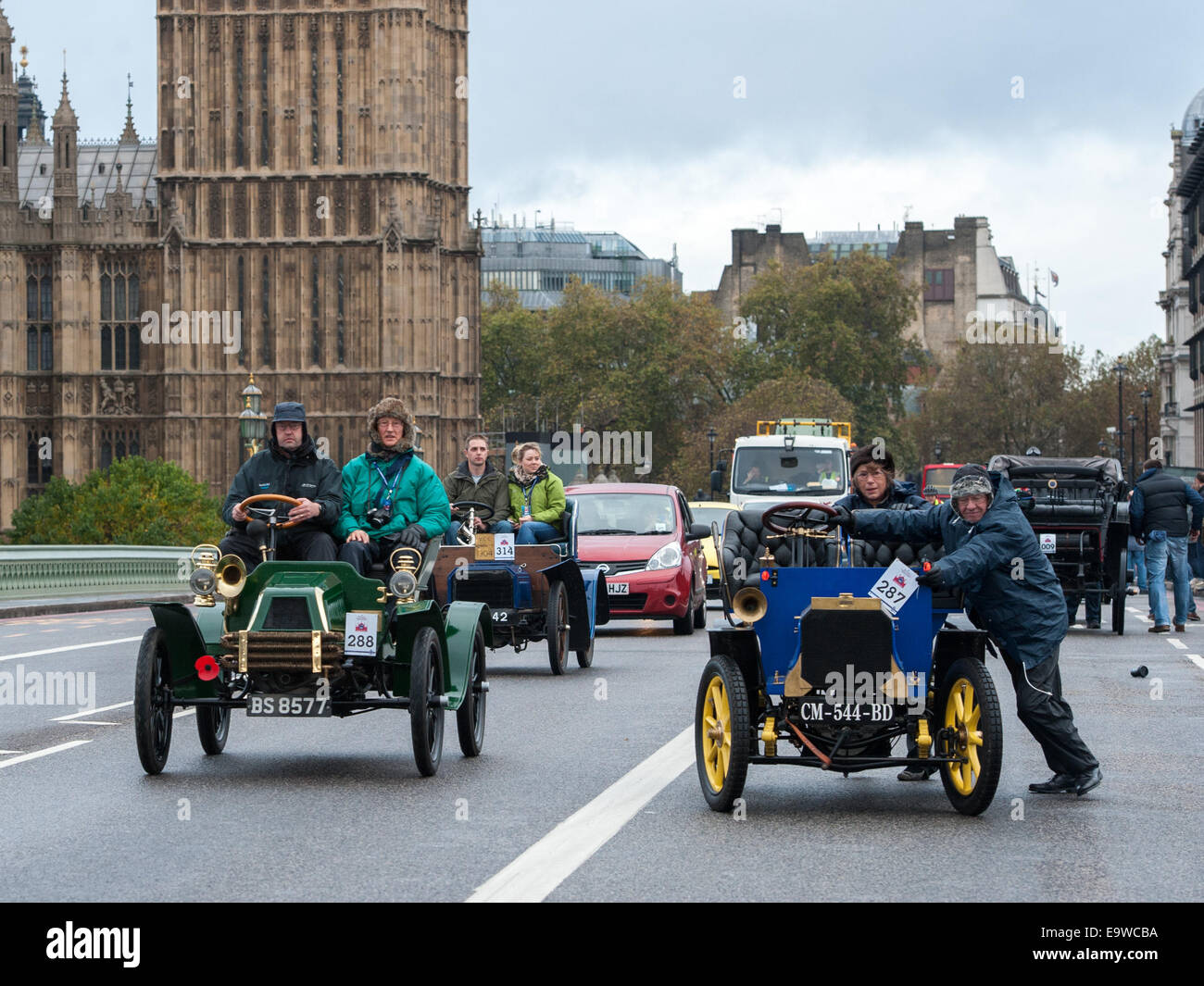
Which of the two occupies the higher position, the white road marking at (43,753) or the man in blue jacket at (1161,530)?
the man in blue jacket at (1161,530)

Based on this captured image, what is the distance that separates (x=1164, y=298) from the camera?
11700 cm

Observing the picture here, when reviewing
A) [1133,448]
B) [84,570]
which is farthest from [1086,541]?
[1133,448]

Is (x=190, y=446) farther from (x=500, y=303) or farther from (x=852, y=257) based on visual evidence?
(x=500, y=303)

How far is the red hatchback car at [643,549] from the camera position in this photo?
22906 mm

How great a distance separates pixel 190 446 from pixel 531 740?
74.5 meters

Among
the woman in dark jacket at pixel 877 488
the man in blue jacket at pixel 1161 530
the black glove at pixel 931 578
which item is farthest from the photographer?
the man in blue jacket at pixel 1161 530

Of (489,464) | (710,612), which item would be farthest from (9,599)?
(489,464)

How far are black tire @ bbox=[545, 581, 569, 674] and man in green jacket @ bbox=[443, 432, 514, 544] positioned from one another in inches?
27.0

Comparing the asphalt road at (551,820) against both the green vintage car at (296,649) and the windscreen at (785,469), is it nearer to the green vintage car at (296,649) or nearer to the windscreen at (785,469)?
the green vintage car at (296,649)

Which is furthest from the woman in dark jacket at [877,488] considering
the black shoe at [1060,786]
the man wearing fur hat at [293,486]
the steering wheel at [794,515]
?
the man wearing fur hat at [293,486]

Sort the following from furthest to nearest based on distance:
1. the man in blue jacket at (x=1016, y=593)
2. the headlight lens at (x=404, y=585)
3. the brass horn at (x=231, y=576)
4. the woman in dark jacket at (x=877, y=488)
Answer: the woman in dark jacket at (x=877, y=488) < the headlight lens at (x=404, y=585) < the brass horn at (x=231, y=576) < the man in blue jacket at (x=1016, y=593)

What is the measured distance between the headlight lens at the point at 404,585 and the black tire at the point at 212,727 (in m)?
1.31

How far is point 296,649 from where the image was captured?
1041 cm

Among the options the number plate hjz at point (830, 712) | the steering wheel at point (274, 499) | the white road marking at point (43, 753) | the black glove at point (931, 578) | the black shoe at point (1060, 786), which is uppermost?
the steering wheel at point (274, 499)
